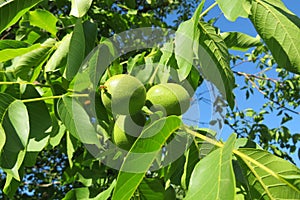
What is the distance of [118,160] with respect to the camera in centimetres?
149

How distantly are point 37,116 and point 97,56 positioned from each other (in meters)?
0.32

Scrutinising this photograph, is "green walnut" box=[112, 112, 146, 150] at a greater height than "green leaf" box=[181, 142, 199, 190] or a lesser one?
greater

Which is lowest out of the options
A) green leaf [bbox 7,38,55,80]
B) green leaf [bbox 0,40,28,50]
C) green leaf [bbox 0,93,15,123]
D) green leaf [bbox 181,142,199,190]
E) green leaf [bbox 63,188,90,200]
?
green leaf [bbox 63,188,90,200]

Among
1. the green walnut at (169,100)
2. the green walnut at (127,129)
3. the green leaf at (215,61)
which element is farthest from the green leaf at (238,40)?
the green walnut at (127,129)

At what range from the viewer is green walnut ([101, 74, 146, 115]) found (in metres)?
1.02

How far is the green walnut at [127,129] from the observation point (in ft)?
3.46

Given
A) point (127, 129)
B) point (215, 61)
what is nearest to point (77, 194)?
point (127, 129)

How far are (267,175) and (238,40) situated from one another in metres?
0.70

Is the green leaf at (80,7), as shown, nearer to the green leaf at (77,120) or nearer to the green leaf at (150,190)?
the green leaf at (77,120)

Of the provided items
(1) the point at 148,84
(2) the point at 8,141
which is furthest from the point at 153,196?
(2) the point at 8,141

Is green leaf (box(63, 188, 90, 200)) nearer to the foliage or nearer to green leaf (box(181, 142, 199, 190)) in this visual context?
the foliage

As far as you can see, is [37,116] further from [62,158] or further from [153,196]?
[62,158]

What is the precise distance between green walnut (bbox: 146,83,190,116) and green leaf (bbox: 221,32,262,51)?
465 mm

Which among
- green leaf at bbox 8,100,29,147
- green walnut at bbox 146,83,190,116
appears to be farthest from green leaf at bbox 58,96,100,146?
green walnut at bbox 146,83,190,116
